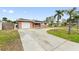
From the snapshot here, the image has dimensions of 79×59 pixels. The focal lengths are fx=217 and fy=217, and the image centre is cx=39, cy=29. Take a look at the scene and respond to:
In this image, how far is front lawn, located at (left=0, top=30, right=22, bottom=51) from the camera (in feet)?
13.4

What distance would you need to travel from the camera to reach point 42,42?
4.17 meters

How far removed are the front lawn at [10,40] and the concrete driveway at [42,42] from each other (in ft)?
0.32

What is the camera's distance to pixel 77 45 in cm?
411

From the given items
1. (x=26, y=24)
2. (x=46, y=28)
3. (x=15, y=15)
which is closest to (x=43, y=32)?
(x=46, y=28)

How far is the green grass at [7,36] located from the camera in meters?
4.12

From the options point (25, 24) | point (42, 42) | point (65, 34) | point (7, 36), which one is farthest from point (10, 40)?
point (65, 34)

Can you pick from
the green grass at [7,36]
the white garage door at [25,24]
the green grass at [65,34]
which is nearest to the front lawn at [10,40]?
the green grass at [7,36]

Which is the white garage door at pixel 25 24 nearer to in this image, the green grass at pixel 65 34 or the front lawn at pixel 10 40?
the front lawn at pixel 10 40

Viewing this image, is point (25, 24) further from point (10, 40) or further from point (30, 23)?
point (10, 40)

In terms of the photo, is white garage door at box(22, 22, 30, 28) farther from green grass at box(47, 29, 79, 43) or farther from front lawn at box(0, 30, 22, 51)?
green grass at box(47, 29, 79, 43)

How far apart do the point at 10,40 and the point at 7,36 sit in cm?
12
